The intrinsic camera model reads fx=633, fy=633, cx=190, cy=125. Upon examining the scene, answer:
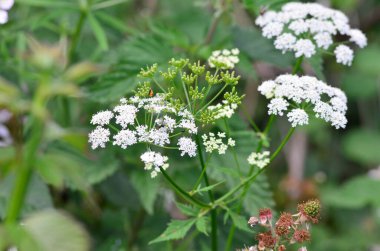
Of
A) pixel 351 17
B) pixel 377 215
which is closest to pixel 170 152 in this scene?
pixel 377 215

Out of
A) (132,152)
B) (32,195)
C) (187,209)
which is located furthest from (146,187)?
(187,209)

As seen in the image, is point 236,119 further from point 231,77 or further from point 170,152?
point 231,77

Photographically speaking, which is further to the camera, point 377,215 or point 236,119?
point 377,215

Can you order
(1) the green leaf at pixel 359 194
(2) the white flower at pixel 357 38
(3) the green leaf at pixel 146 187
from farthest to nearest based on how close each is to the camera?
(1) the green leaf at pixel 359 194 < (3) the green leaf at pixel 146 187 < (2) the white flower at pixel 357 38

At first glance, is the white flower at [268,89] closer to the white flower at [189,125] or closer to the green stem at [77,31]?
the white flower at [189,125]

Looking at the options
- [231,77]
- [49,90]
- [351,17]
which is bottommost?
[49,90]

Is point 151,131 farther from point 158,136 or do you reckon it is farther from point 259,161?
point 259,161

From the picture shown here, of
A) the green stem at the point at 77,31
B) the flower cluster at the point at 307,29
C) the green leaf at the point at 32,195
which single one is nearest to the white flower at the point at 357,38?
the flower cluster at the point at 307,29
